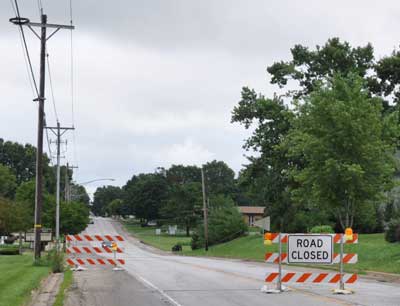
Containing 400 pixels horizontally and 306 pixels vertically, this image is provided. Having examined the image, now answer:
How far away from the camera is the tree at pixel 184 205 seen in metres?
128

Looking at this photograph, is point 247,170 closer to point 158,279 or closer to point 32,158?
point 158,279

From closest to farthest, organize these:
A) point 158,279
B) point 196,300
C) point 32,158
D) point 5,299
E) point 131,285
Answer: point 5,299
point 196,300
point 131,285
point 158,279
point 32,158

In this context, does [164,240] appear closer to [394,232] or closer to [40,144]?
[394,232]

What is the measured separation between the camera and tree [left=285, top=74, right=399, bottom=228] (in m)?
30.4

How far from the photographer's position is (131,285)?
65.9 ft

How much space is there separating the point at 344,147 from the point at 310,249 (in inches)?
591

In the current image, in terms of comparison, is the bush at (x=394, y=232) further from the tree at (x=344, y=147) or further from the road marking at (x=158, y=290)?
the road marking at (x=158, y=290)

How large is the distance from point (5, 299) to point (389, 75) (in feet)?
118

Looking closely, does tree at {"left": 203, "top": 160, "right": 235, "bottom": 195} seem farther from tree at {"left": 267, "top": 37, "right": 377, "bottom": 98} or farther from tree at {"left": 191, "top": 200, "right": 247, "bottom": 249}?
tree at {"left": 267, "top": 37, "right": 377, "bottom": 98}

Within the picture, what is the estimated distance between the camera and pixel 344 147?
31.0m

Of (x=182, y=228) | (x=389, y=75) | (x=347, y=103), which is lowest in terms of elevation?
(x=182, y=228)

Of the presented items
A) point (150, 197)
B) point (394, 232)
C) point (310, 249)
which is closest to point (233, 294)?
point (310, 249)

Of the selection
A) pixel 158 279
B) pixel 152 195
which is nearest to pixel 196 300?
pixel 158 279

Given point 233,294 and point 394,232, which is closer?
point 233,294
